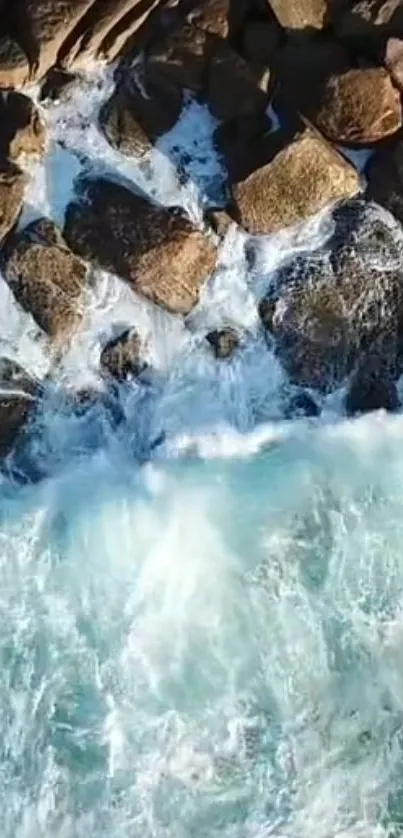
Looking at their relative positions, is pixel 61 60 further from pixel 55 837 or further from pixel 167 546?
pixel 55 837

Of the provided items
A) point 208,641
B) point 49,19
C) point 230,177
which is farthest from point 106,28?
point 208,641

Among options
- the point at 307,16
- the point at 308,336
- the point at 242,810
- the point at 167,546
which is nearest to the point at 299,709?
the point at 242,810

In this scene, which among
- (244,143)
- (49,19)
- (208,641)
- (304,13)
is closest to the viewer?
(49,19)

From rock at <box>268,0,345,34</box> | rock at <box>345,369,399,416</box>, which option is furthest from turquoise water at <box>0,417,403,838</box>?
rock at <box>268,0,345,34</box>

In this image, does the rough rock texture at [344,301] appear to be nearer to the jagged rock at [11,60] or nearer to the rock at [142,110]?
the rock at [142,110]

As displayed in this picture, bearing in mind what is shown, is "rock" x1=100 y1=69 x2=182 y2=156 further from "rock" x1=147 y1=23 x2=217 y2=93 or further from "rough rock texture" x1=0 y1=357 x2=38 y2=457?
"rough rock texture" x1=0 y1=357 x2=38 y2=457

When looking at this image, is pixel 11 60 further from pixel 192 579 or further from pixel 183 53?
pixel 192 579
